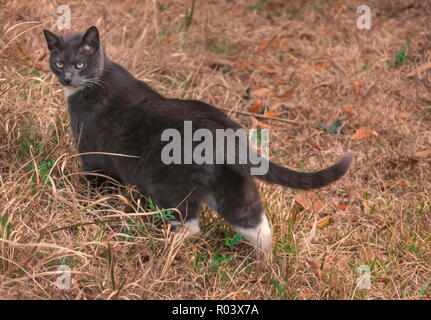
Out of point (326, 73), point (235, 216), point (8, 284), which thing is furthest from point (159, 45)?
point (8, 284)

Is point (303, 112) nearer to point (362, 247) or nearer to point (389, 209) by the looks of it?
point (389, 209)

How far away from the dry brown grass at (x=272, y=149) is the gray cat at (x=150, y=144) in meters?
0.15

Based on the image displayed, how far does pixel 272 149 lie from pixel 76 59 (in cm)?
148

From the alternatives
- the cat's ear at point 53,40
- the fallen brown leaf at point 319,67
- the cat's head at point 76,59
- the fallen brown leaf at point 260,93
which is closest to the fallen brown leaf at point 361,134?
the fallen brown leaf at point 260,93

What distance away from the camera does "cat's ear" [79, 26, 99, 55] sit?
10.6ft

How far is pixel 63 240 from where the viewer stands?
270 cm

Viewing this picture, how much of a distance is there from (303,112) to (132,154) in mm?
1924

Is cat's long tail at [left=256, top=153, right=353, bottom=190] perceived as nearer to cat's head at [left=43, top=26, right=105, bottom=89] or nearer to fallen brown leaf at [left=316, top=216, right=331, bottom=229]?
fallen brown leaf at [left=316, top=216, right=331, bottom=229]

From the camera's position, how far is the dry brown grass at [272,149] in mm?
2602

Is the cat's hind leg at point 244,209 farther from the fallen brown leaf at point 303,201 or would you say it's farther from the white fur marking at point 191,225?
the fallen brown leaf at point 303,201

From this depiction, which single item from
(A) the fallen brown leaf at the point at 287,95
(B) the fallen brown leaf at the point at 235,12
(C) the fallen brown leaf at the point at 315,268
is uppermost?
(B) the fallen brown leaf at the point at 235,12

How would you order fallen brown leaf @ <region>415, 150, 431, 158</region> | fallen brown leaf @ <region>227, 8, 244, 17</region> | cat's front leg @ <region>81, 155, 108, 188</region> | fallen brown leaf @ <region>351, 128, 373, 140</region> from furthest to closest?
fallen brown leaf @ <region>227, 8, 244, 17</region> < fallen brown leaf @ <region>351, 128, 373, 140</region> < fallen brown leaf @ <region>415, 150, 431, 158</region> < cat's front leg @ <region>81, 155, 108, 188</region>

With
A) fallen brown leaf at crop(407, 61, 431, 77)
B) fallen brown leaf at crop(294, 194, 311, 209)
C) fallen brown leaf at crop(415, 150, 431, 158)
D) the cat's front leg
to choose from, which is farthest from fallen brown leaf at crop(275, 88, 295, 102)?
the cat's front leg

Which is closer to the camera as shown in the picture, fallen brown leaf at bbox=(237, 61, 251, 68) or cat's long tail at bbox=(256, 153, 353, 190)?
cat's long tail at bbox=(256, 153, 353, 190)
